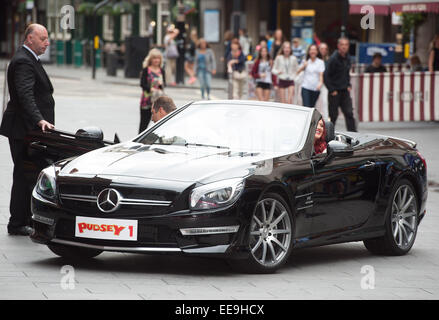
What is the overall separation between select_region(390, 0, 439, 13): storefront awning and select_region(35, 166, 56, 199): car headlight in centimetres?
1673

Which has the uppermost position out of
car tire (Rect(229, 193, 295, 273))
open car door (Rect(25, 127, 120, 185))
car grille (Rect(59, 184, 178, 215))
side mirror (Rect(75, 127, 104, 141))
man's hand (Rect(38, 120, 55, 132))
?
man's hand (Rect(38, 120, 55, 132))

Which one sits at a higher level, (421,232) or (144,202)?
(144,202)

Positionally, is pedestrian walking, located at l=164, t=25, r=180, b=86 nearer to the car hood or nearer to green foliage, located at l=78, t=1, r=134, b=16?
green foliage, located at l=78, t=1, r=134, b=16

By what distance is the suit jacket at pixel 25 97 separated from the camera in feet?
31.6

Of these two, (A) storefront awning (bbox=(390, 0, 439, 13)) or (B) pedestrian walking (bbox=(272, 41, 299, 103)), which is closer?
(A) storefront awning (bbox=(390, 0, 439, 13))

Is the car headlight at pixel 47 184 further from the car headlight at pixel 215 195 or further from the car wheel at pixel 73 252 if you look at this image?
the car headlight at pixel 215 195

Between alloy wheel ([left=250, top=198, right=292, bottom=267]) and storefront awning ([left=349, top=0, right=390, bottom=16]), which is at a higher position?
storefront awning ([left=349, top=0, right=390, bottom=16])

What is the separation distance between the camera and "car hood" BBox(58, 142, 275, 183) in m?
7.78

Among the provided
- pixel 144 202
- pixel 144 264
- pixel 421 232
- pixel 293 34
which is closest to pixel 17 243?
pixel 144 264

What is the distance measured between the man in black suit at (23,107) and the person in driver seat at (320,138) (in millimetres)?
2198

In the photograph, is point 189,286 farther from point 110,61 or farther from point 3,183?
point 110,61

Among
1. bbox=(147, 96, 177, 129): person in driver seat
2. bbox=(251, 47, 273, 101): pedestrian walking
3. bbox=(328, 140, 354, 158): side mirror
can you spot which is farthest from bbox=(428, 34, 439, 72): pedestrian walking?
bbox=(328, 140, 354, 158): side mirror
